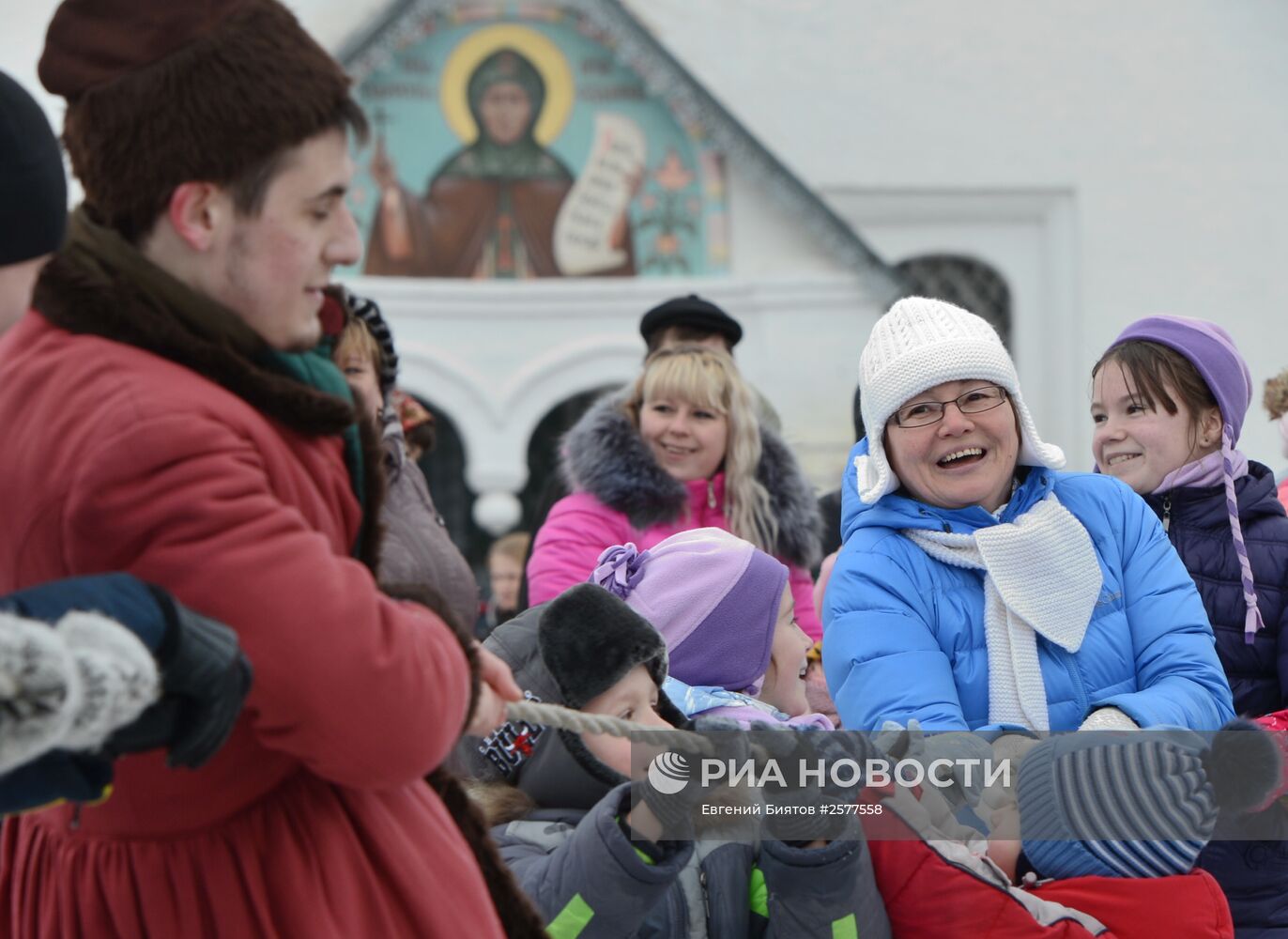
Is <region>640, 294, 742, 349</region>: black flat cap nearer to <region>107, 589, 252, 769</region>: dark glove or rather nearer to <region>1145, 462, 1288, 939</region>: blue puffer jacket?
<region>1145, 462, 1288, 939</region>: blue puffer jacket

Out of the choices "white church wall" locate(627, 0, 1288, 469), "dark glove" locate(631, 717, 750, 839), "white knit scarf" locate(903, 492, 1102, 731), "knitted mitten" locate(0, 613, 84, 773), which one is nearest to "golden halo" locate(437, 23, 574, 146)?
"white church wall" locate(627, 0, 1288, 469)

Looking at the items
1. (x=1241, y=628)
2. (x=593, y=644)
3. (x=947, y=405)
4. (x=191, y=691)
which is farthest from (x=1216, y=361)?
(x=191, y=691)

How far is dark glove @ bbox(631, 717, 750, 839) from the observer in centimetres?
256

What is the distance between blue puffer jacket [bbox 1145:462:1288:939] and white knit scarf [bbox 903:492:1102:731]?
438 mm

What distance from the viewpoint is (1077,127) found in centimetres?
1416

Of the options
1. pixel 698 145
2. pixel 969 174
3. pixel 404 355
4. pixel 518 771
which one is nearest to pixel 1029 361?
pixel 969 174

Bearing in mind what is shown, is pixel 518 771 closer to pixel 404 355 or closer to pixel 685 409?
pixel 685 409

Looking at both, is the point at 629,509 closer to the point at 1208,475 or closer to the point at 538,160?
the point at 1208,475

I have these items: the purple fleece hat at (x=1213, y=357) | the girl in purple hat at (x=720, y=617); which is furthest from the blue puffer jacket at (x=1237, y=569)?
the girl in purple hat at (x=720, y=617)

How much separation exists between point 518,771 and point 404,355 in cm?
1013

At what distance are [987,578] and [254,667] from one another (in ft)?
5.69

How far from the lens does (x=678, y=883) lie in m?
2.85

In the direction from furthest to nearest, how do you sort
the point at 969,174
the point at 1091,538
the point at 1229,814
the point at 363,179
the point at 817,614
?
the point at 969,174 → the point at 363,179 → the point at 817,614 → the point at 1091,538 → the point at 1229,814

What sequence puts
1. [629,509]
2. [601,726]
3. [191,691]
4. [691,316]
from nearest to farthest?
[191,691]
[601,726]
[629,509]
[691,316]
